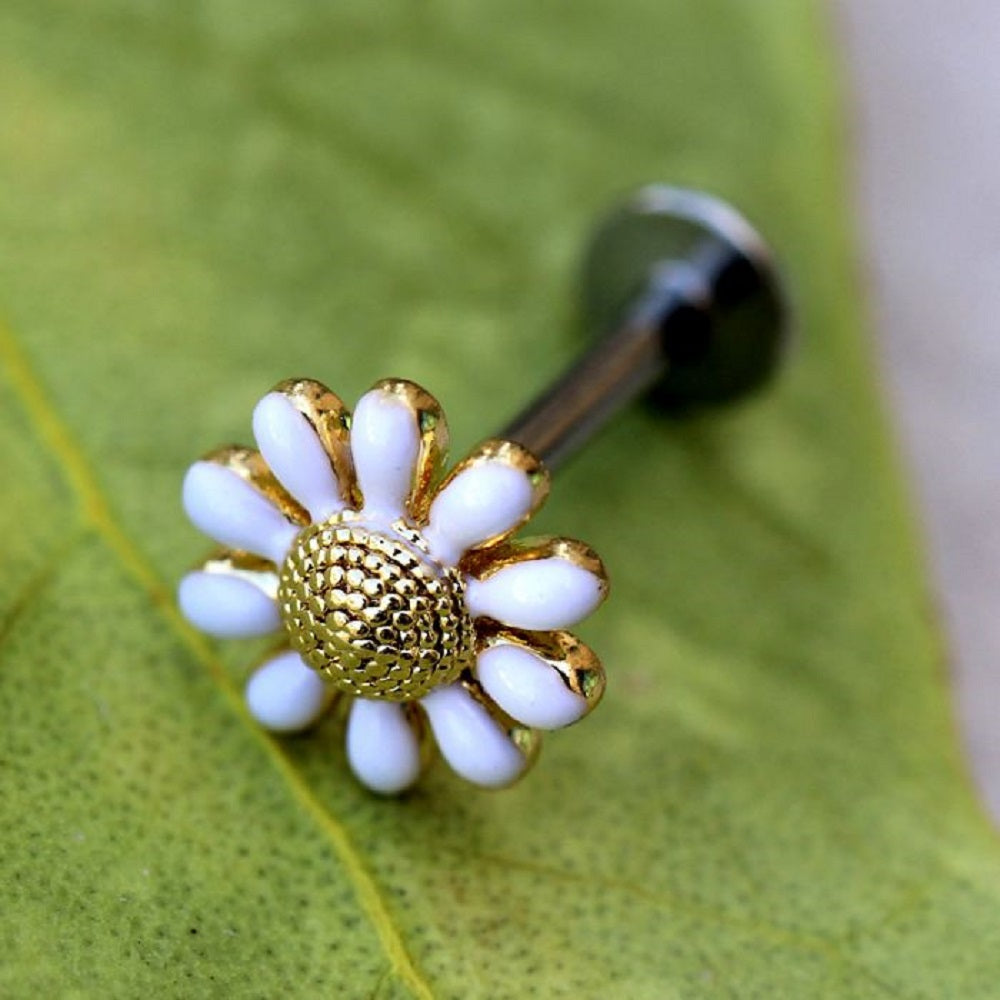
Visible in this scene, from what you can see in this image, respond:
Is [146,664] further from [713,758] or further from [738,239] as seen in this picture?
[738,239]

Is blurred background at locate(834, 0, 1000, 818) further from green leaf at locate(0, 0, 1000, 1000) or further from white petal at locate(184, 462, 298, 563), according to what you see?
white petal at locate(184, 462, 298, 563)

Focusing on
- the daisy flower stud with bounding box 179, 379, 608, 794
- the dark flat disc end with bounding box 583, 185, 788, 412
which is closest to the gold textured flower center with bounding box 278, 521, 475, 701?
the daisy flower stud with bounding box 179, 379, 608, 794

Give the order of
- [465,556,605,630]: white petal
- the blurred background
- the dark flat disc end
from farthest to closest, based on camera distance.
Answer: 1. the blurred background
2. the dark flat disc end
3. [465,556,605,630]: white petal

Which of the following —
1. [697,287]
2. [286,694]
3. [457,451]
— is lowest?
[286,694]

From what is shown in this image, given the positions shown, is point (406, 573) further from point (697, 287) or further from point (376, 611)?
point (697, 287)

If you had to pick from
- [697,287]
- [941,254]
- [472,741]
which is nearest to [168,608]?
[472,741]

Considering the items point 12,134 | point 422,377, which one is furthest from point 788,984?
point 12,134
